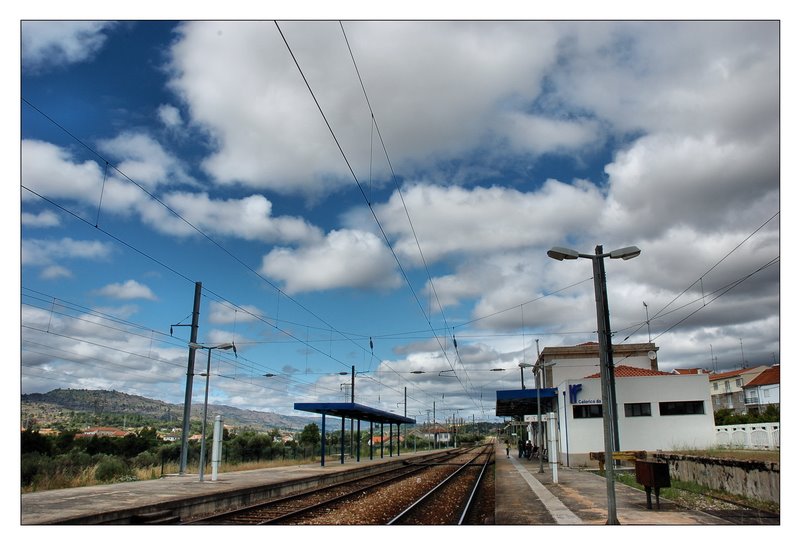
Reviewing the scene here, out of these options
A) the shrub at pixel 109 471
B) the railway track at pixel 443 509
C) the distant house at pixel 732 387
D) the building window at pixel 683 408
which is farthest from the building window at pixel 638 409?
the distant house at pixel 732 387

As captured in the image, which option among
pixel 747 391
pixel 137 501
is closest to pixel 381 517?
pixel 137 501

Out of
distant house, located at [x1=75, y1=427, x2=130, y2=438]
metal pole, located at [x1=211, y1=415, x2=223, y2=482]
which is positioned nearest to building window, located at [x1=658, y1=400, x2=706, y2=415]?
metal pole, located at [x1=211, y1=415, x2=223, y2=482]

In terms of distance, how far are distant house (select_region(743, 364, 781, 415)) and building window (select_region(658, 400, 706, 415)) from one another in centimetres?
4264

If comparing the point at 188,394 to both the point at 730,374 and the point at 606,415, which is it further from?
the point at 730,374

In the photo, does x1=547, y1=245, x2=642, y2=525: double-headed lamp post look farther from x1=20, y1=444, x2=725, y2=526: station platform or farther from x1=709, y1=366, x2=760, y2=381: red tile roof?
x1=709, y1=366, x2=760, y2=381: red tile roof

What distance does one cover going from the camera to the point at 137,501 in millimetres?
13336

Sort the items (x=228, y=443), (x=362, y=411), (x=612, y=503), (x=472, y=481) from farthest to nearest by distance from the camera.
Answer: (x=228, y=443) < (x=362, y=411) < (x=472, y=481) < (x=612, y=503)

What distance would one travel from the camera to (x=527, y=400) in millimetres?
38594

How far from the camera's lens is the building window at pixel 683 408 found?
32031 millimetres

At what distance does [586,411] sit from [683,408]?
17.1ft

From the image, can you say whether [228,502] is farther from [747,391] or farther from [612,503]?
[747,391]

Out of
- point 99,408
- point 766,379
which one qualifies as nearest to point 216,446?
point 99,408

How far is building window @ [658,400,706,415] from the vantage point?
32031mm
